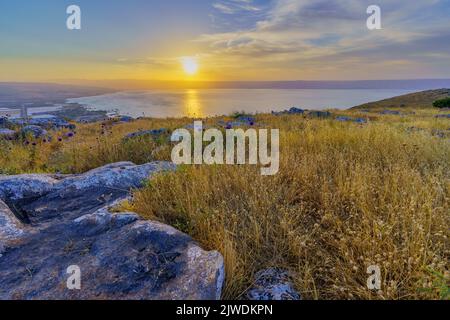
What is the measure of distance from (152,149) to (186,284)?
4883 millimetres

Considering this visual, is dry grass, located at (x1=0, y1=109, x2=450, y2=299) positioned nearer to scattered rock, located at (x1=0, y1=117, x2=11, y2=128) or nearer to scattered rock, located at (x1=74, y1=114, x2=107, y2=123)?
scattered rock, located at (x1=0, y1=117, x2=11, y2=128)

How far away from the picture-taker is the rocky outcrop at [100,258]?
1.87 m

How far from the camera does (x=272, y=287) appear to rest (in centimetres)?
214

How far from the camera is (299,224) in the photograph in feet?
10.0

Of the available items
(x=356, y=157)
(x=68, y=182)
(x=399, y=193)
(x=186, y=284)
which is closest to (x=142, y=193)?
(x=68, y=182)

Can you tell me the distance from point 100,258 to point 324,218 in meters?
2.06

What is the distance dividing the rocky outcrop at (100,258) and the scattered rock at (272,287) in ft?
1.14

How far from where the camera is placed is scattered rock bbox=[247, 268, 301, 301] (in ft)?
6.73

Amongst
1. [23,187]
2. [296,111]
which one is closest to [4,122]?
[23,187]

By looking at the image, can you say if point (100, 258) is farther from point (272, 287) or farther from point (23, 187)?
point (23, 187)

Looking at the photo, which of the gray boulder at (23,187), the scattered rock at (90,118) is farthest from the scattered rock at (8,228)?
the scattered rock at (90,118)

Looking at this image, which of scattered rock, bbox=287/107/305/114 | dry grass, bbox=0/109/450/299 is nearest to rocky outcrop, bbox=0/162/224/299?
dry grass, bbox=0/109/450/299

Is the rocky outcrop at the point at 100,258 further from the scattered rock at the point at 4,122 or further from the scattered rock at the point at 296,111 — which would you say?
the scattered rock at the point at 296,111

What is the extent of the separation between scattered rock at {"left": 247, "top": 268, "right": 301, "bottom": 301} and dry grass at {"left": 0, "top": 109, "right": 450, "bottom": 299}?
0.06 meters
